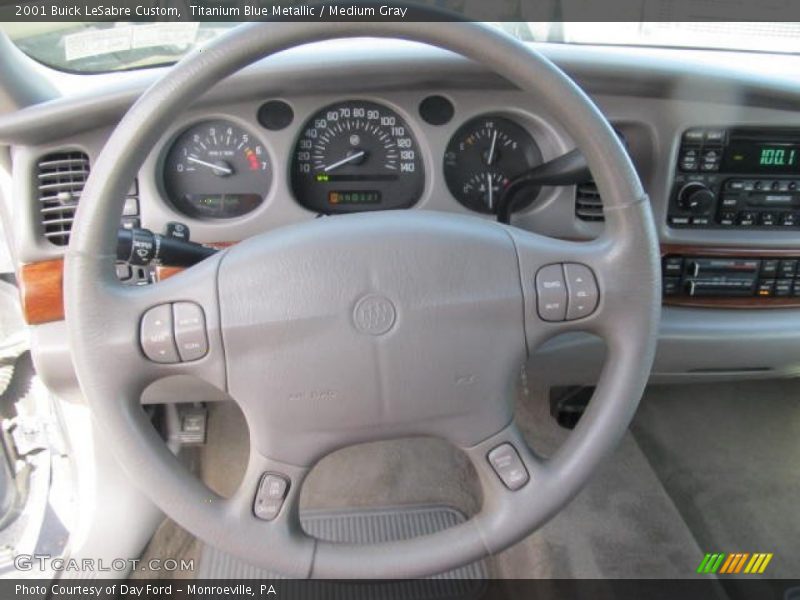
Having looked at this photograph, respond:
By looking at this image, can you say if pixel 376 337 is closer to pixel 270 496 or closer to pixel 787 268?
pixel 270 496

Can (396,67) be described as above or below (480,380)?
above

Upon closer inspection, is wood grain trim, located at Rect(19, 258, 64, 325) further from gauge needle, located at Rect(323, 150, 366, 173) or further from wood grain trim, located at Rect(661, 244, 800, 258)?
wood grain trim, located at Rect(661, 244, 800, 258)

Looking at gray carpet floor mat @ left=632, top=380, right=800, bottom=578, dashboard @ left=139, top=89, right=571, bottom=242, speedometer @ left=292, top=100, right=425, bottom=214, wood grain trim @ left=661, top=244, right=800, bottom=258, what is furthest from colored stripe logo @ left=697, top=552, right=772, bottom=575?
speedometer @ left=292, top=100, right=425, bottom=214

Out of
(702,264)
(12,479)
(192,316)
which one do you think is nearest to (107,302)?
(192,316)

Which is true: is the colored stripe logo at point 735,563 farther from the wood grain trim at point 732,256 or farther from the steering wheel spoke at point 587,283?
the steering wheel spoke at point 587,283

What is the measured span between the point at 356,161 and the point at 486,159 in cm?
28

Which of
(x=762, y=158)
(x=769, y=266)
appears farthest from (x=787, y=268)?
(x=762, y=158)

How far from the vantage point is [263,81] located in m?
1.28

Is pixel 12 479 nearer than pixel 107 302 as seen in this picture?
No

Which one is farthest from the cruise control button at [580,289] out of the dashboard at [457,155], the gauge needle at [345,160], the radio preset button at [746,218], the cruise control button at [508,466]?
the radio preset button at [746,218]

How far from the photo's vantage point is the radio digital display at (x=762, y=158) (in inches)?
56.8

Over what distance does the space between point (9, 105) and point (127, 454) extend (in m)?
0.75

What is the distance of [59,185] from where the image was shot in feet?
4.39

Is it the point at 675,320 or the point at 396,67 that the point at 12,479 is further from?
the point at 675,320
